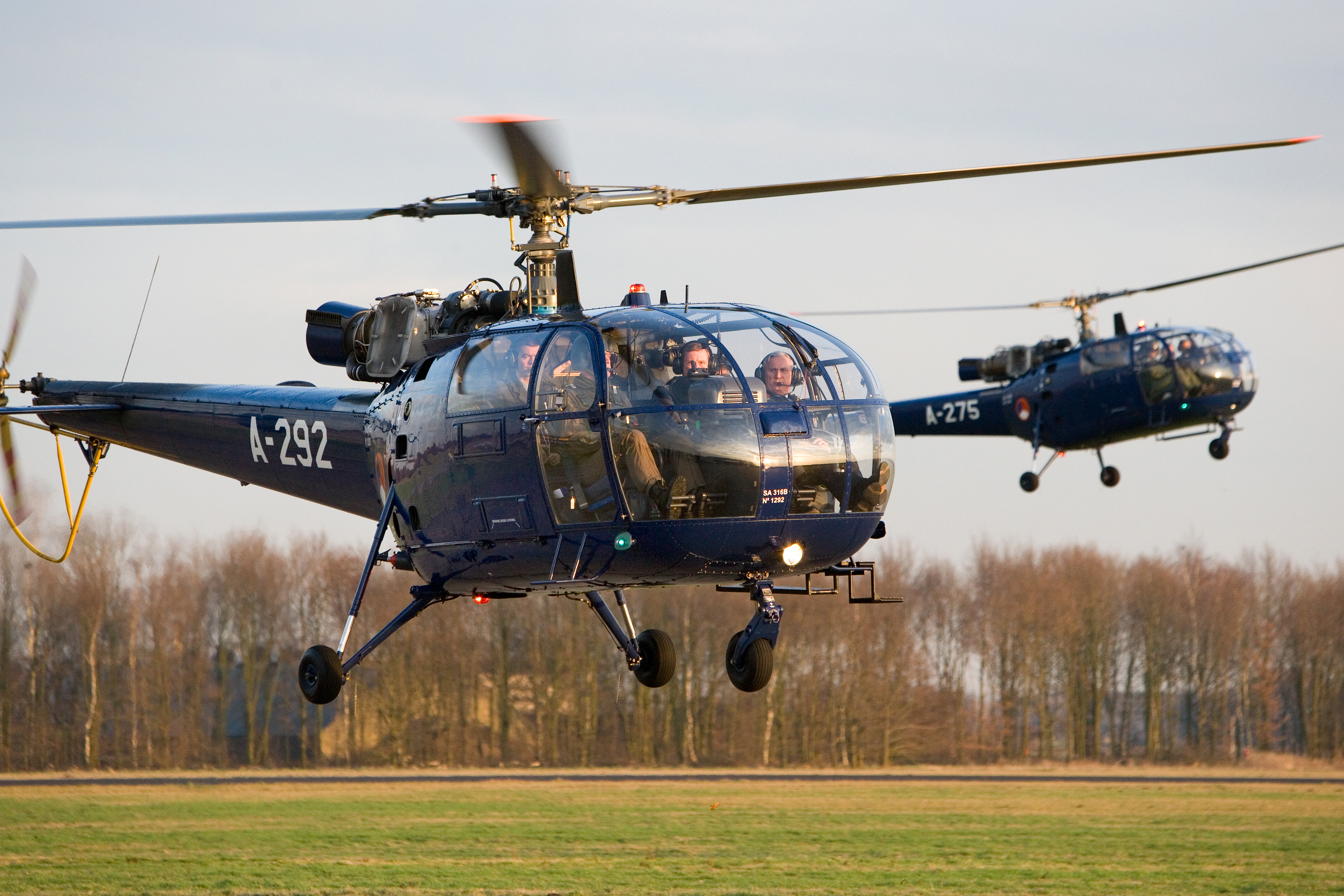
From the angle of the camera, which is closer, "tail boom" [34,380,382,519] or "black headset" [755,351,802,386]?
"black headset" [755,351,802,386]

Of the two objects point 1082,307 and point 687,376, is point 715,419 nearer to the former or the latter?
point 687,376

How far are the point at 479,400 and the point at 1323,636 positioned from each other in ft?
246

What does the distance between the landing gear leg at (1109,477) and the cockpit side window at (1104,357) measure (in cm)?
195

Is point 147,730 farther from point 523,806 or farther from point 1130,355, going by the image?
point 1130,355

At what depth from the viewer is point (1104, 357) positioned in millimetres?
30609

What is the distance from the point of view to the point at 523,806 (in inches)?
1672

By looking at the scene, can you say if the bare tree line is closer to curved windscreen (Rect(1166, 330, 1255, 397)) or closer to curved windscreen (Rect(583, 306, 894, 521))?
curved windscreen (Rect(1166, 330, 1255, 397))

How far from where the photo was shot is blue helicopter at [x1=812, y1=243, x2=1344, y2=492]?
29703mm

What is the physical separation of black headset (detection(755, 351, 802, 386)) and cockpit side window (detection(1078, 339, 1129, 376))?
811 inches

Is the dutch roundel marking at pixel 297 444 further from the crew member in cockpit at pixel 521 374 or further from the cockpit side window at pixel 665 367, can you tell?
the cockpit side window at pixel 665 367

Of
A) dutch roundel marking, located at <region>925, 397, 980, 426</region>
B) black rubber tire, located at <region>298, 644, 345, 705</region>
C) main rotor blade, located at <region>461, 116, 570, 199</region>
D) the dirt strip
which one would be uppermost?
dutch roundel marking, located at <region>925, 397, 980, 426</region>

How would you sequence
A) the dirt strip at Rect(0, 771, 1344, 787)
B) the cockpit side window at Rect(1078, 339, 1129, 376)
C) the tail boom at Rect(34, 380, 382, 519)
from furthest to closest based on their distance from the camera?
1. the dirt strip at Rect(0, 771, 1344, 787)
2. the cockpit side window at Rect(1078, 339, 1129, 376)
3. the tail boom at Rect(34, 380, 382, 519)

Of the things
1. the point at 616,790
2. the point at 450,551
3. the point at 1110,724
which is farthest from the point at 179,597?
the point at 450,551

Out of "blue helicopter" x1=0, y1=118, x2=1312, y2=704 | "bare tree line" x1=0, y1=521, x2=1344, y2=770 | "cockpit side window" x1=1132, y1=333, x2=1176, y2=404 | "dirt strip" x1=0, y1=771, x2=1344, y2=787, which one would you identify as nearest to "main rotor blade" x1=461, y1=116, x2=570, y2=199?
"blue helicopter" x1=0, y1=118, x2=1312, y2=704
